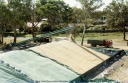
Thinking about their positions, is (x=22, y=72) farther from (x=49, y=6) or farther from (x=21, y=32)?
(x=21, y=32)

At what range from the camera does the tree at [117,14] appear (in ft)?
121

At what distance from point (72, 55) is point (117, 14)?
64.7 feet

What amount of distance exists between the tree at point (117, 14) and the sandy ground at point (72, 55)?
16.1 meters

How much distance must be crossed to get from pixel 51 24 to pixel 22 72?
39.3 metres

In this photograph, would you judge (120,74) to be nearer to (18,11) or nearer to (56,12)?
(18,11)

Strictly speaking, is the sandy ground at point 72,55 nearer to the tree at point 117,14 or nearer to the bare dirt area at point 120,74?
the bare dirt area at point 120,74

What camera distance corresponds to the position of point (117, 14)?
37.2 meters

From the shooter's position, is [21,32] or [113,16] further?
[21,32]

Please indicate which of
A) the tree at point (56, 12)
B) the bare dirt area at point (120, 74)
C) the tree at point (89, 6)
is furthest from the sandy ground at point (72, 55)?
the tree at point (56, 12)

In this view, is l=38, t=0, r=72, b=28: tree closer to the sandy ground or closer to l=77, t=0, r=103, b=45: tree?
l=77, t=0, r=103, b=45: tree

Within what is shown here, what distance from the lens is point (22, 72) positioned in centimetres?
1330

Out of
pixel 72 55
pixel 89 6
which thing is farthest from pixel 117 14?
pixel 72 55

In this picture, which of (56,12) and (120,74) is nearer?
(120,74)

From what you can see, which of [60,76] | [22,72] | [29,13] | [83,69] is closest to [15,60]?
[22,72]
